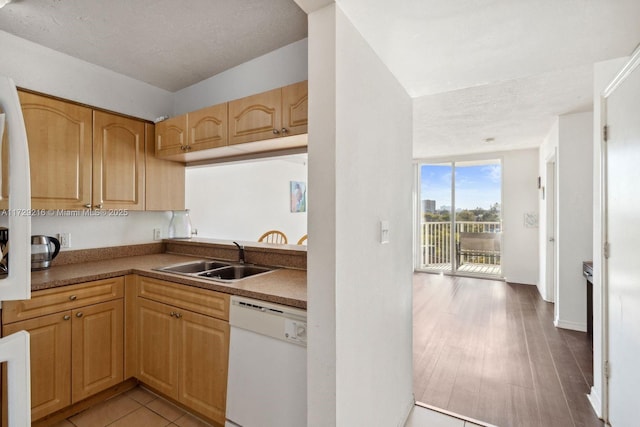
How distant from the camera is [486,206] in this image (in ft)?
19.2

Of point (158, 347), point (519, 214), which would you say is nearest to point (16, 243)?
point (158, 347)

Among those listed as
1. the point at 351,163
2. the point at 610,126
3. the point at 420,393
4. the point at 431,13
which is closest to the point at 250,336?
the point at 351,163

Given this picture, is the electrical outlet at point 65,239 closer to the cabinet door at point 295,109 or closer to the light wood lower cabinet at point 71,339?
the light wood lower cabinet at point 71,339

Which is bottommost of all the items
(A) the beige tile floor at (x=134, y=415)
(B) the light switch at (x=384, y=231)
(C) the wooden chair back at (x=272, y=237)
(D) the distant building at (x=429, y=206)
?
(A) the beige tile floor at (x=134, y=415)

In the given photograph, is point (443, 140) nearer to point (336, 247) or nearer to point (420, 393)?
point (420, 393)

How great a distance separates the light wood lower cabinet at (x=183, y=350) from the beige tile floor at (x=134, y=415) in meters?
0.11

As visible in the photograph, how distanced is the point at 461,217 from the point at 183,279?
5481 mm

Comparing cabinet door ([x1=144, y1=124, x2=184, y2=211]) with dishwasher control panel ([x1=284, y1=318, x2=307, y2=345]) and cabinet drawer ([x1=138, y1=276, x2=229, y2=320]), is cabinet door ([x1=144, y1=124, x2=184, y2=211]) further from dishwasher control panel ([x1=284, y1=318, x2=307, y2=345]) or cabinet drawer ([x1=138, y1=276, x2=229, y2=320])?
dishwasher control panel ([x1=284, y1=318, x2=307, y2=345])

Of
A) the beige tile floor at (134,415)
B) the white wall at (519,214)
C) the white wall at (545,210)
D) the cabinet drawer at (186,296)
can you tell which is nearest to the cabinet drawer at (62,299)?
the cabinet drawer at (186,296)

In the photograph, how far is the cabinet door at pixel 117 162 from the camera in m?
2.38

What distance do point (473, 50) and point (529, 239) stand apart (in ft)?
15.9

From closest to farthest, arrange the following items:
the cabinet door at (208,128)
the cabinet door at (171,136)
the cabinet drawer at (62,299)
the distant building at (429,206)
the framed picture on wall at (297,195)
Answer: the cabinet drawer at (62,299), the cabinet door at (208,128), the cabinet door at (171,136), the framed picture on wall at (297,195), the distant building at (429,206)

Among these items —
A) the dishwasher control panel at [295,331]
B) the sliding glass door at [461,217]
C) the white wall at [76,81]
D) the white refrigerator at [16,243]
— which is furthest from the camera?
the sliding glass door at [461,217]

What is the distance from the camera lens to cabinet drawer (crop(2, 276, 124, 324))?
1.73 m
